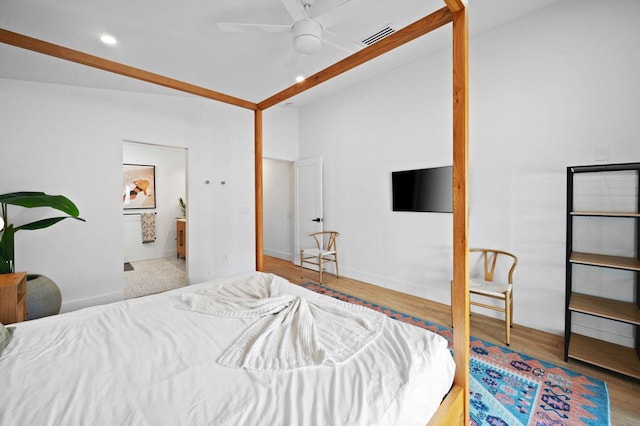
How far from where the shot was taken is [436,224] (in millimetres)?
3410

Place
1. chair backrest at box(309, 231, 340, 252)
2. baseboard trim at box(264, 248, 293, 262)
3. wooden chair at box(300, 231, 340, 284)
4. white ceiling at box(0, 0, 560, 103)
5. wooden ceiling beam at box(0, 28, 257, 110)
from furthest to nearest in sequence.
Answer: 1. baseboard trim at box(264, 248, 293, 262)
2. chair backrest at box(309, 231, 340, 252)
3. wooden chair at box(300, 231, 340, 284)
4. white ceiling at box(0, 0, 560, 103)
5. wooden ceiling beam at box(0, 28, 257, 110)

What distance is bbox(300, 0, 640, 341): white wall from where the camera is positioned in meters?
2.32

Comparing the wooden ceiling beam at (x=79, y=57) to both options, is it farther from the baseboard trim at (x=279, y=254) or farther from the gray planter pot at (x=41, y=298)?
the baseboard trim at (x=279, y=254)

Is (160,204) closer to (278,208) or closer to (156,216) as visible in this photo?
→ (156,216)

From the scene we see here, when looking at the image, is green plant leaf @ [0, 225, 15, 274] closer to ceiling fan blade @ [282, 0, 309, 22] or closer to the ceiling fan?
the ceiling fan

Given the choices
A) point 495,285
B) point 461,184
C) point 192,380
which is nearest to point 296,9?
point 461,184

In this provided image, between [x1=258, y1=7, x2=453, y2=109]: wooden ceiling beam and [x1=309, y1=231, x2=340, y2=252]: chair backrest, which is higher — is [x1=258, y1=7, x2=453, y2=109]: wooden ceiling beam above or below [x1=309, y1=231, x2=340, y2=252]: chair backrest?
above

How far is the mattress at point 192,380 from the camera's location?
876 mm

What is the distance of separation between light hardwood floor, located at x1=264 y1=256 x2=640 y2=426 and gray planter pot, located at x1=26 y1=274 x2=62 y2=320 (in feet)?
8.92

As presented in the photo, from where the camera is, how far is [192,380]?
3.38ft

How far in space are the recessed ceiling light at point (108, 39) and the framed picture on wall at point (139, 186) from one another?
3667 millimetres

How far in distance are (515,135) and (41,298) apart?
4.76 meters

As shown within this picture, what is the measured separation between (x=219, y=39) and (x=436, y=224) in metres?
3.08

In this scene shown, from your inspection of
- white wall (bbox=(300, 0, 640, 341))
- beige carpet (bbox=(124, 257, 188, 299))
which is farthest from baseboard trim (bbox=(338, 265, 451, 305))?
beige carpet (bbox=(124, 257, 188, 299))
